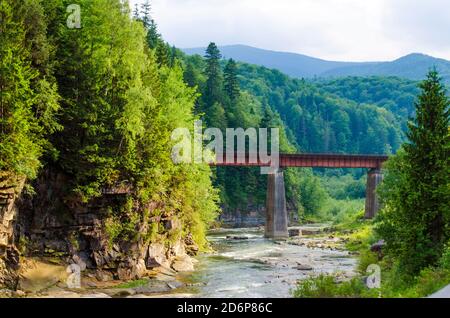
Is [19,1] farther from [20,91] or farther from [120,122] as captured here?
[120,122]

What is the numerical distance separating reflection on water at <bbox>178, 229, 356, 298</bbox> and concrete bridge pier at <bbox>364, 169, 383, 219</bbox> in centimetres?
2428

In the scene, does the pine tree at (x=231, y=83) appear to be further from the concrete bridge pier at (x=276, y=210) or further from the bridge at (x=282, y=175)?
the concrete bridge pier at (x=276, y=210)

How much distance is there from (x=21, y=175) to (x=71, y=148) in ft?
19.0

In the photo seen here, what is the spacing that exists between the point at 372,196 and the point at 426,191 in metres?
61.8

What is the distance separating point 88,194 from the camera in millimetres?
41906

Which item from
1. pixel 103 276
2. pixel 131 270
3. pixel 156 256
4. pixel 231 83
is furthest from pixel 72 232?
pixel 231 83

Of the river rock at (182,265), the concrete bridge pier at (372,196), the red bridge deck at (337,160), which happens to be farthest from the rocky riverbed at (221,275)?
the red bridge deck at (337,160)

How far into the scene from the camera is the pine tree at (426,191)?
33.9 m

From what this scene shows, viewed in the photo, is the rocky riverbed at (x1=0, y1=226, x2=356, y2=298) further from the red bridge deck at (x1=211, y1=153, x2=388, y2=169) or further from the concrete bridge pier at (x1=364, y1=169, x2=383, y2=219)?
the red bridge deck at (x1=211, y1=153, x2=388, y2=169)

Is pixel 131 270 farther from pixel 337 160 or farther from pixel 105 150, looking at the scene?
pixel 337 160

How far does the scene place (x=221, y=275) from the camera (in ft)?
156

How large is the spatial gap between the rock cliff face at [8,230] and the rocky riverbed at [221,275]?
0.80 m

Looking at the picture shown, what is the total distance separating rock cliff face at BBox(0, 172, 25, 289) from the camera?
35.2 m

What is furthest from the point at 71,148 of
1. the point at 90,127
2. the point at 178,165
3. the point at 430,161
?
the point at 430,161
